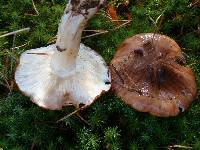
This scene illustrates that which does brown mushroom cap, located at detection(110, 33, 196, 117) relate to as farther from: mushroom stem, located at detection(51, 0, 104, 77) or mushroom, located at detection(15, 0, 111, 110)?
mushroom stem, located at detection(51, 0, 104, 77)

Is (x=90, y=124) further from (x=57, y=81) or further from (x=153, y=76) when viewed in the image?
(x=153, y=76)

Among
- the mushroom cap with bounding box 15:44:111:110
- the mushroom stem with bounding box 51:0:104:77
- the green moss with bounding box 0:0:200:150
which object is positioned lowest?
the green moss with bounding box 0:0:200:150

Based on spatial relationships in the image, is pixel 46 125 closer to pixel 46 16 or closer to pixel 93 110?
pixel 93 110

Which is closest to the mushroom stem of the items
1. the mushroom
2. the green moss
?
the mushroom

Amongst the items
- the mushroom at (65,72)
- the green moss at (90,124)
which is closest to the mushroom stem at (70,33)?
the mushroom at (65,72)

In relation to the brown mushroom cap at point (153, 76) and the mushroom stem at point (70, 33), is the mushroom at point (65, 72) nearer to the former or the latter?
the mushroom stem at point (70, 33)

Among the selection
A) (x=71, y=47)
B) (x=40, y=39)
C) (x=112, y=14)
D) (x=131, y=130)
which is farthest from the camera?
(x=112, y=14)

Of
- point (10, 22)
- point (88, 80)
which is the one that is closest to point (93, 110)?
point (88, 80)
